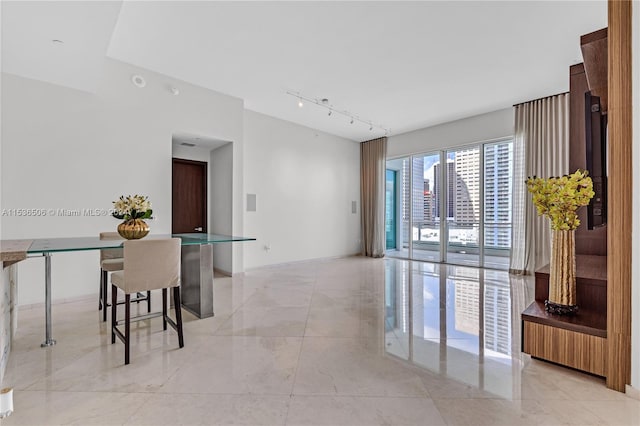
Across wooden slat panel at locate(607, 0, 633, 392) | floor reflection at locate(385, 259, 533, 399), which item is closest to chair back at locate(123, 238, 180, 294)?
floor reflection at locate(385, 259, 533, 399)

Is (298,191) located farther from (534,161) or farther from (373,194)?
(534,161)

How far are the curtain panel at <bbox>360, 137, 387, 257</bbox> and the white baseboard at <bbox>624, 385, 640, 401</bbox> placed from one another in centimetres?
594

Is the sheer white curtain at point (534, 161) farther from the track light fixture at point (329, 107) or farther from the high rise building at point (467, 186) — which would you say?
the track light fixture at point (329, 107)

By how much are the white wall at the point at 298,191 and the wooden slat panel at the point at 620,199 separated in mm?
5152

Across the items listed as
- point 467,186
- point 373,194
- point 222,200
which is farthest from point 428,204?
point 222,200

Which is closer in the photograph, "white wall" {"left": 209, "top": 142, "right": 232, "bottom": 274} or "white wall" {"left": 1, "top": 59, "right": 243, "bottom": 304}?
→ "white wall" {"left": 1, "top": 59, "right": 243, "bottom": 304}

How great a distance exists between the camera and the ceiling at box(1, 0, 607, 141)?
2865 mm

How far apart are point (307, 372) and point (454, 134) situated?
613 centimetres

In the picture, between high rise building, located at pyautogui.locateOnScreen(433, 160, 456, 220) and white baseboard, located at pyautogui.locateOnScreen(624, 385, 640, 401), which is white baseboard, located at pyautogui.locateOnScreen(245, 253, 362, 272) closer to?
high rise building, located at pyautogui.locateOnScreen(433, 160, 456, 220)

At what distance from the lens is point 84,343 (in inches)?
101

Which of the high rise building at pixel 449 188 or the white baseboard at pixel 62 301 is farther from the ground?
the high rise building at pixel 449 188

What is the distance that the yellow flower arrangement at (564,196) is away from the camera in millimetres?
2205

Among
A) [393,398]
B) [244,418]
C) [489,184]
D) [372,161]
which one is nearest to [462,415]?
[393,398]

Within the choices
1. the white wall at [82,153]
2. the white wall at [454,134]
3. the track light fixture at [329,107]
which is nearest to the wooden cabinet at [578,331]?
the white wall at [454,134]
